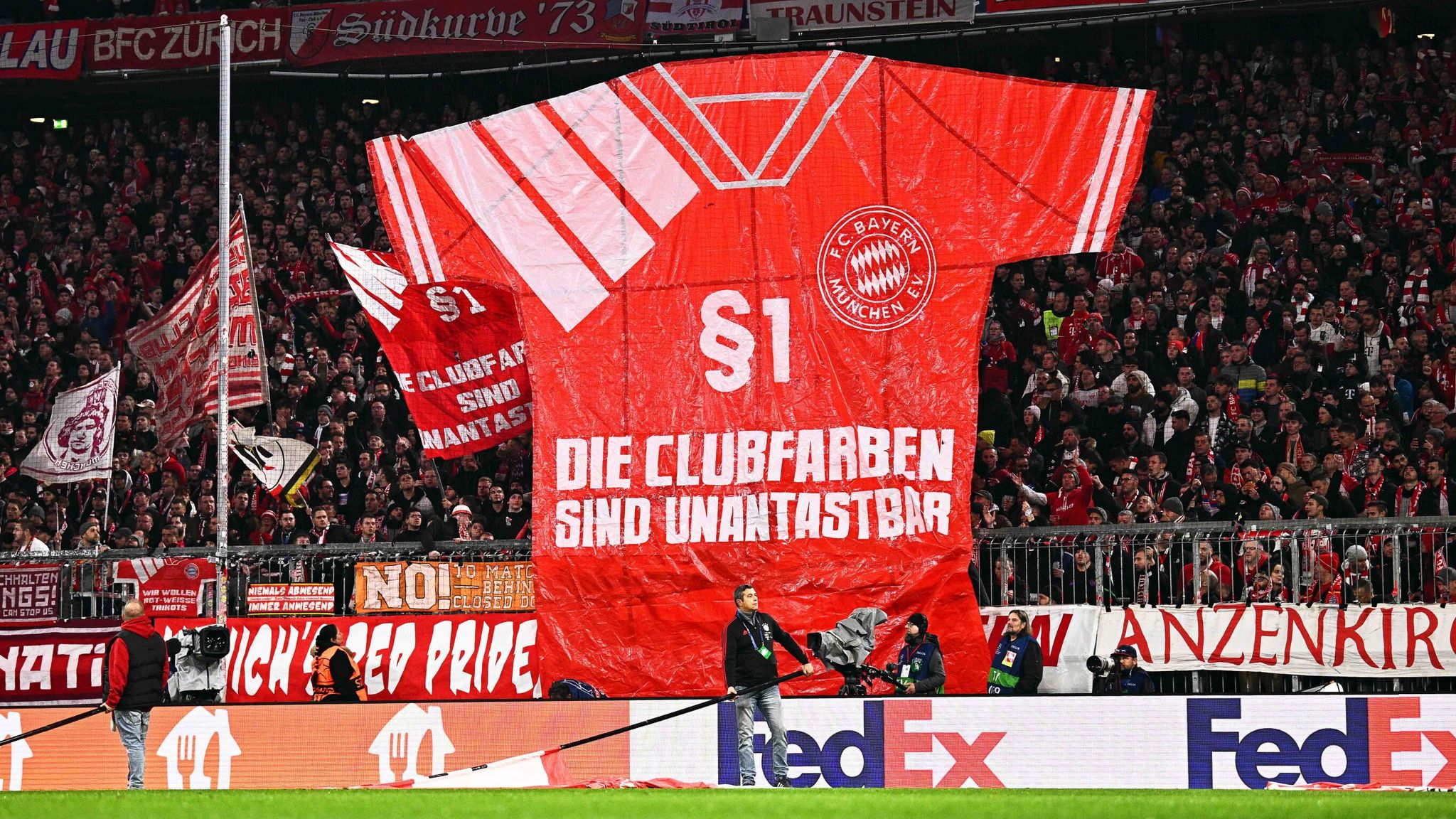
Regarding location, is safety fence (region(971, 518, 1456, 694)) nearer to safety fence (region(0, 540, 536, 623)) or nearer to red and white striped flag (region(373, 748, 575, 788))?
red and white striped flag (region(373, 748, 575, 788))

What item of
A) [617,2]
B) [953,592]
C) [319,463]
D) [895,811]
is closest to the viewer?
[895,811]

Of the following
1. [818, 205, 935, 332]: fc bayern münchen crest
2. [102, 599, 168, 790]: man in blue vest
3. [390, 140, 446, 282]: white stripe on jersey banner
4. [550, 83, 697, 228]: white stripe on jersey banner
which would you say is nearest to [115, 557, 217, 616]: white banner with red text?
[102, 599, 168, 790]: man in blue vest

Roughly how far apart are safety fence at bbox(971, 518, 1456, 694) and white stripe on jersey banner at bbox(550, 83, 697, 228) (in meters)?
3.95

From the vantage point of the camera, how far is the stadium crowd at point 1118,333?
1720cm

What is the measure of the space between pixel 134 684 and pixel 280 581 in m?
3.10

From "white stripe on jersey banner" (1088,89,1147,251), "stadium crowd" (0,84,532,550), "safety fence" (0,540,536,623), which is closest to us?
"white stripe on jersey banner" (1088,89,1147,251)

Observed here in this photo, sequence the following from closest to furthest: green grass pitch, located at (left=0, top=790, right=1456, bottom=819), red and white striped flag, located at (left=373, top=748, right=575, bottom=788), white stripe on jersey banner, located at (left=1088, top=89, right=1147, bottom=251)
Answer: green grass pitch, located at (left=0, top=790, right=1456, bottom=819)
red and white striped flag, located at (left=373, top=748, right=575, bottom=788)
white stripe on jersey banner, located at (left=1088, top=89, right=1147, bottom=251)

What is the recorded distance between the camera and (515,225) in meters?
16.4

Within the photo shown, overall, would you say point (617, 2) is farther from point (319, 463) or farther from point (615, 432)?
point (615, 432)

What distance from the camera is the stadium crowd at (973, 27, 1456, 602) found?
52.9 ft

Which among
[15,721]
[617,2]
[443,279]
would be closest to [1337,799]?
[443,279]

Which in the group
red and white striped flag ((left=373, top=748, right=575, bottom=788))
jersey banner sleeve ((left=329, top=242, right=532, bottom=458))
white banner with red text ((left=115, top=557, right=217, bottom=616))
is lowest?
red and white striped flag ((left=373, top=748, right=575, bottom=788))

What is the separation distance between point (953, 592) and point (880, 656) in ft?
2.62

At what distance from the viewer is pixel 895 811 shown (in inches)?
452
